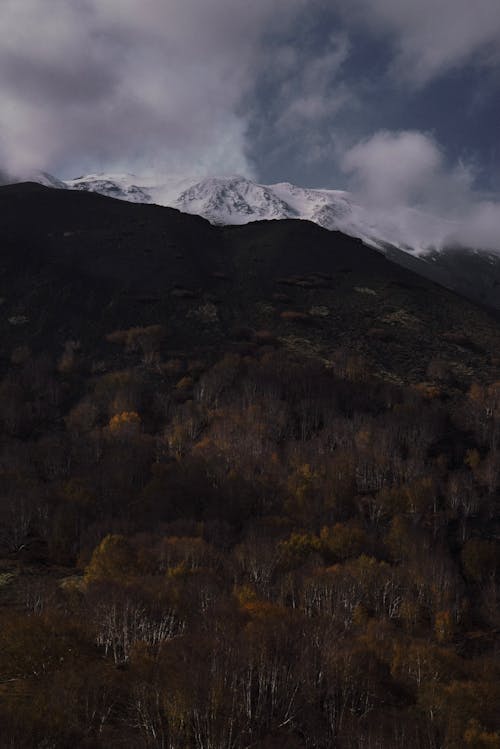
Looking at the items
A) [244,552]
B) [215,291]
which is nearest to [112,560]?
[244,552]

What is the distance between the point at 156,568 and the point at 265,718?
20112 millimetres

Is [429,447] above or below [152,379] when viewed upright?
below

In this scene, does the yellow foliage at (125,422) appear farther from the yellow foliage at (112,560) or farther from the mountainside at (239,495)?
the yellow foliage at (112,560)

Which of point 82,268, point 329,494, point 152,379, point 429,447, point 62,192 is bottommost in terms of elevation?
point 329,494

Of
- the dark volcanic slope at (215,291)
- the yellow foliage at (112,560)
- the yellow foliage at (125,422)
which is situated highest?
the dark volcanic slope at (215,291)

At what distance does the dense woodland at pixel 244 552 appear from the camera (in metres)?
22.9

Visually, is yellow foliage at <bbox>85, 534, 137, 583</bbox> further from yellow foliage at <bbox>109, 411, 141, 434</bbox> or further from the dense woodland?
yellow foliage at <bbox>109, 411, 141, 434</bbox>

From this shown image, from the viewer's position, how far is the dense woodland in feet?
75.0

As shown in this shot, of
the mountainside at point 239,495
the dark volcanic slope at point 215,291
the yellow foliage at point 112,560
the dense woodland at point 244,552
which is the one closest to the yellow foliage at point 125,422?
the mountainside at point 239,495

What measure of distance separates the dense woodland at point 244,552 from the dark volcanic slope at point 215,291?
26.4 ft

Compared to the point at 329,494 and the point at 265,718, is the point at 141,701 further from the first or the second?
the point at 329,494

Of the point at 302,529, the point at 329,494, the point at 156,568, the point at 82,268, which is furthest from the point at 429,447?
the point at 82,268

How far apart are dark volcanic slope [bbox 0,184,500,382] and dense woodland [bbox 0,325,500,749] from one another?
8046mm

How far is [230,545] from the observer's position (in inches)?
2000
